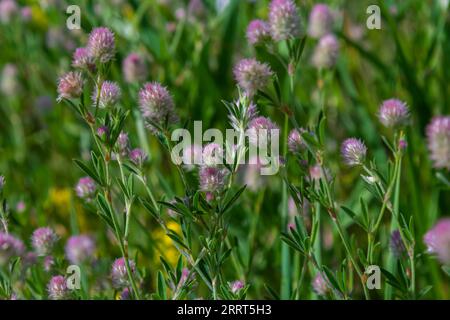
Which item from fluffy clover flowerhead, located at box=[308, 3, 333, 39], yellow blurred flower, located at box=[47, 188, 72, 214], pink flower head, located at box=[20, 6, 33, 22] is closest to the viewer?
fluffy clover flowerhead, located at box=[308, 3, 333, 39]

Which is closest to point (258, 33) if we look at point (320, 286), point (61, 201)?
point (320, 286)

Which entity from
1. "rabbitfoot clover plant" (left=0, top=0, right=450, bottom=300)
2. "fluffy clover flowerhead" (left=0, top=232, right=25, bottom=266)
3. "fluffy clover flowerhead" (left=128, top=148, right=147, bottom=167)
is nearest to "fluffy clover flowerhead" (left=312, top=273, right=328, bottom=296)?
"rabbitfoot clover plant" (left=0, top=0, right=450, bottom=300)

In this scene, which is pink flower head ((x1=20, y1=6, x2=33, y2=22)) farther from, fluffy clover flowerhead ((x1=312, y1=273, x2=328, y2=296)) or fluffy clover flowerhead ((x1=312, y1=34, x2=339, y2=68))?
fluffy clover flowerhead ((x1=312, y1=273, x2=328, y2=296))

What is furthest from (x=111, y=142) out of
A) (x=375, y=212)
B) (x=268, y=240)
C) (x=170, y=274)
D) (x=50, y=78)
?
(x=50, y=78)

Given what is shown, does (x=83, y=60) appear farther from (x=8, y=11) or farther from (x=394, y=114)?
(x=8, y=11)

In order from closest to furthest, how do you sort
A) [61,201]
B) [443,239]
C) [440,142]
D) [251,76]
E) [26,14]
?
[443,239], [440,142], [251,76], [61,201], [26,14]

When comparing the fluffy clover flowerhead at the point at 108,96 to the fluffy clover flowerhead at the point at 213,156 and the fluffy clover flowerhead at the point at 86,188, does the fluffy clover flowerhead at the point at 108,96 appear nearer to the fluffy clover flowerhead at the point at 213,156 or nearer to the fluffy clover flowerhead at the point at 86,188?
the fluffy clover flowerhead at the point at 213,156
